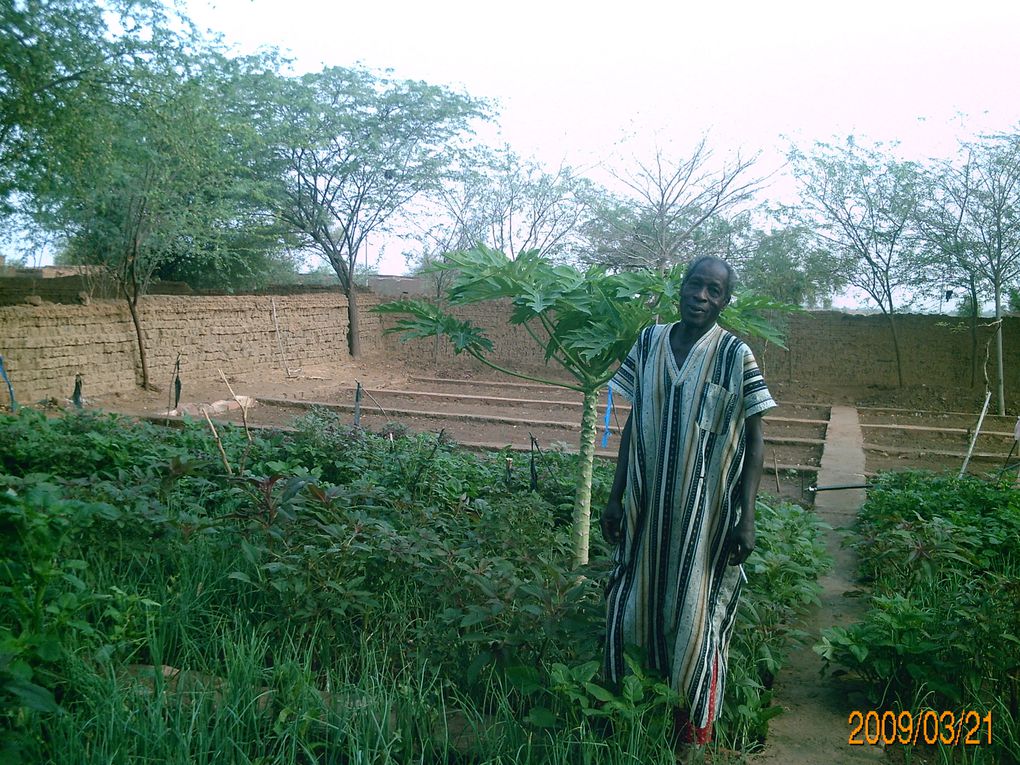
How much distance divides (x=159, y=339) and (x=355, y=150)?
7.63m

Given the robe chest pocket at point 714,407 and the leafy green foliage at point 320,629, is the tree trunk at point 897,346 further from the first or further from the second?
the robe chest pocket at point 714,407

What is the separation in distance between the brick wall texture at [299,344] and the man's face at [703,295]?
1062cm

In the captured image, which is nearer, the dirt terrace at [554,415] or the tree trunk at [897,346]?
the dirt terrace at [554,415]

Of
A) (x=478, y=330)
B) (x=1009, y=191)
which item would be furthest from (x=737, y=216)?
(x=478, y=330)

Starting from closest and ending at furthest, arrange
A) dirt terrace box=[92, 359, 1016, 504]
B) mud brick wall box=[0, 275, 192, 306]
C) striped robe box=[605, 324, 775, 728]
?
striped robe box=[605, 324, 775, 728], dirt terrace box=[92, 359, 1016, 504], mud brick wall box=[0, 275, 192, 306]

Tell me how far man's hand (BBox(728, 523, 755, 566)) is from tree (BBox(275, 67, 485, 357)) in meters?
17.4

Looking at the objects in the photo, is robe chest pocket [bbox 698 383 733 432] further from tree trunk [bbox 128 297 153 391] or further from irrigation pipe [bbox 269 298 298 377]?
irrigation pipe [bbox 269 298 298 377]

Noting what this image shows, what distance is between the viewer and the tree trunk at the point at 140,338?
41.8 ft

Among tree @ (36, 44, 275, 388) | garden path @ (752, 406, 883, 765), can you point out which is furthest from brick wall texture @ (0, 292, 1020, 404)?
garden path @ (752, 406, 883, 765)

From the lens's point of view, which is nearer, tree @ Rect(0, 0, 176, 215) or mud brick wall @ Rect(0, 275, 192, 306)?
tree @ Rect(0, 0, 176, 215)

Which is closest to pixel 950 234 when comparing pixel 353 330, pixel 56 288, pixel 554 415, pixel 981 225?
pixel 981 225

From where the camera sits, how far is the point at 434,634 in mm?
3059

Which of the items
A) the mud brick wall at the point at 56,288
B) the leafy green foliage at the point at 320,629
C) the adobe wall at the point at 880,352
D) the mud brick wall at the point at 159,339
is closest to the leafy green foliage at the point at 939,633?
the leafy green foliage at the point at 320,629
